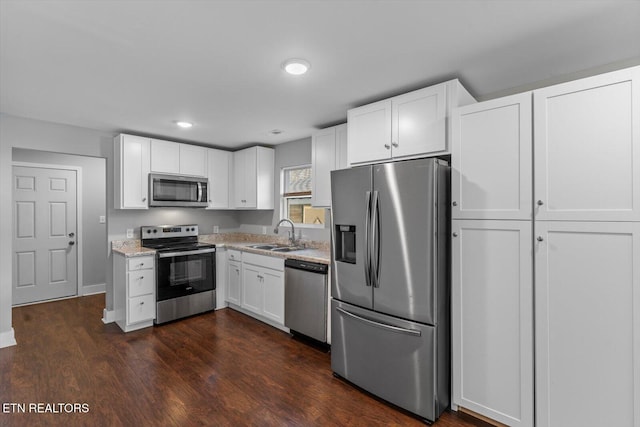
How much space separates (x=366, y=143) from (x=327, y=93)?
0.56 meters

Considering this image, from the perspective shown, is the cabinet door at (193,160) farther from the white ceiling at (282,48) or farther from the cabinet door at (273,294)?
the cabinet door at (273,294)

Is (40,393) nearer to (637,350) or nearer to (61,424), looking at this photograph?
(61,424)

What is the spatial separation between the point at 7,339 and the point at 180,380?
7.09ft

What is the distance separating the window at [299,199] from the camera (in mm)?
4172

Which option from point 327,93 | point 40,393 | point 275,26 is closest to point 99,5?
point 275,26

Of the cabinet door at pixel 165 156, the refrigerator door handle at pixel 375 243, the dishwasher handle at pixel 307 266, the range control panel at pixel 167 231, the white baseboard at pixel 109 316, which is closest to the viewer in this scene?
the refrigerator door handle at pixel 375 243

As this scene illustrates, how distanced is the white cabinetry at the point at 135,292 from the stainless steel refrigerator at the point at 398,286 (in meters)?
2.52

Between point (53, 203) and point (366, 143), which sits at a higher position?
point (366, 143)

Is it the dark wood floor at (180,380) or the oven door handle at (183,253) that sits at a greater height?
the oven door handle at (183,253)

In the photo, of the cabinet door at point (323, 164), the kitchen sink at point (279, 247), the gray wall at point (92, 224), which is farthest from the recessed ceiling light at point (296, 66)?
the gray wall at point (92, 224)

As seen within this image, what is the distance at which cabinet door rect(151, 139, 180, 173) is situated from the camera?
13.2ft

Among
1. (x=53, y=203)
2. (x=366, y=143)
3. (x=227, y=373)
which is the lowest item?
(x=227, y=373)

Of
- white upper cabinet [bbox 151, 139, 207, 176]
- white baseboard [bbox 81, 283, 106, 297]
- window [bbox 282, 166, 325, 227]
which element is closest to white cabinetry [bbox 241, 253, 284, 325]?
window [bbox 282, 166, 325, 227]

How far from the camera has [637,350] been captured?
154cm
